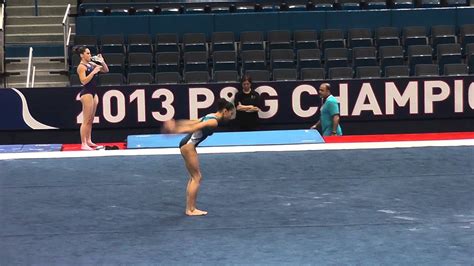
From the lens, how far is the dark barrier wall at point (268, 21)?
1886cm

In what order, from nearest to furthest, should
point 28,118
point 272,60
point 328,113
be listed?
point 328,113 < point 28,118 < point 272,60

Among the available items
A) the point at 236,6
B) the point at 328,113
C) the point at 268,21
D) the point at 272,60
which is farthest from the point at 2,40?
the point at 328,113

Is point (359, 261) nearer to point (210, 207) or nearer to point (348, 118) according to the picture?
point (210, 207)

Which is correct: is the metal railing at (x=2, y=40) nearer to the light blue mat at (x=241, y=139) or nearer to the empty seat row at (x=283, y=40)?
the empty seat row at (x=283, y=40)

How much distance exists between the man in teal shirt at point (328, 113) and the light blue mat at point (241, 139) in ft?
1.07

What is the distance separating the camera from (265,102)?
1616 cm

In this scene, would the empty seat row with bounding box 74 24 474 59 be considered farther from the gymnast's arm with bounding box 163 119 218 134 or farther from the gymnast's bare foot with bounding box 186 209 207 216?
the gymnast's arm with bounding box 163 119 218 134

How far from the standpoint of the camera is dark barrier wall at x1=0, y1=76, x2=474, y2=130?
15.9 m

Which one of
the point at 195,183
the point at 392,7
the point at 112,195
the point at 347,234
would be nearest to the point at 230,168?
the point at 112,195

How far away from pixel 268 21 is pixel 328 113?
5.34 metres

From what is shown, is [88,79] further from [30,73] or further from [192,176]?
[30,73]

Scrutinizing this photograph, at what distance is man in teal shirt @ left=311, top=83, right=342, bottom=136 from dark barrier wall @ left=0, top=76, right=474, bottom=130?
159cm

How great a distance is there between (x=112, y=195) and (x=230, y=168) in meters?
2.25

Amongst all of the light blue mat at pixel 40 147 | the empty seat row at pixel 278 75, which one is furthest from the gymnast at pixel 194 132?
the empty seat row at pixel 278 75
